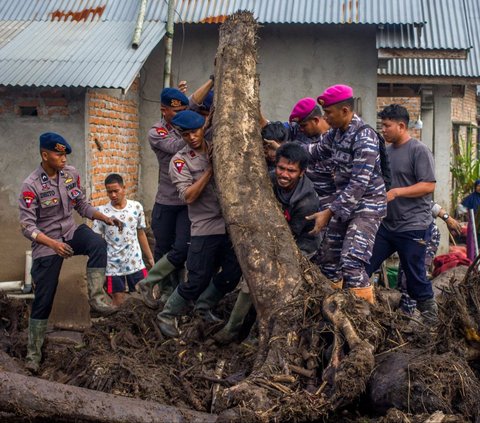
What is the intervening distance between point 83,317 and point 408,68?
6.97 metres

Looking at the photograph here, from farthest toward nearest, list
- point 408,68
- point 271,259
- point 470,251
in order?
1. point 408,68
2. point 470,251
3. point 271,259

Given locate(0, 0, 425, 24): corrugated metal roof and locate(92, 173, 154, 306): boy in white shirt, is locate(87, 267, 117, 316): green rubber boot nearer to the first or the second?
locate(92, 173, 154, 306): boy in white shirt

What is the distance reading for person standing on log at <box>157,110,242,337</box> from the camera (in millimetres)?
5801

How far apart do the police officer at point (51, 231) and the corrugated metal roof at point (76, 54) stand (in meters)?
1.73

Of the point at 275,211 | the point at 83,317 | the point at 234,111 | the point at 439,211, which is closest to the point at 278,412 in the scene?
the point at 275,211

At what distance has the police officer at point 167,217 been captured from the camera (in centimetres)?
633

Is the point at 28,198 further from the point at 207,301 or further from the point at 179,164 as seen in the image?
the point at 207,301

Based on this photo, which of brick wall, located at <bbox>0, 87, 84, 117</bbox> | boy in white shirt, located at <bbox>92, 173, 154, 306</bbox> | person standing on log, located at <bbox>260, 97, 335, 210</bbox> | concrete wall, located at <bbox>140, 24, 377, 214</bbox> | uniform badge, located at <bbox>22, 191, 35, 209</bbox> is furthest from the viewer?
concrete wall, located at <bbox>140, 24, 377, 214</bbox>

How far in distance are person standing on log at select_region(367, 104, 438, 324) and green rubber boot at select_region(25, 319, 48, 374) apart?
2.77 metres

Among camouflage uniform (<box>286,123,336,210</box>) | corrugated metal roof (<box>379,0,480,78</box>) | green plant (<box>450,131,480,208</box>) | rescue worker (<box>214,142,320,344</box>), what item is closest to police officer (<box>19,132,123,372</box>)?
rescue worker (<box>214,142,320,344</box>)

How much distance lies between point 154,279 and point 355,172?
200 cm

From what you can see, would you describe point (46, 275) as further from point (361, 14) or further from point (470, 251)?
point (470, 251)

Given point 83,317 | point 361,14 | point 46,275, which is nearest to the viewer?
point 46,275

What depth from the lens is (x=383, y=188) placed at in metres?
5.64
